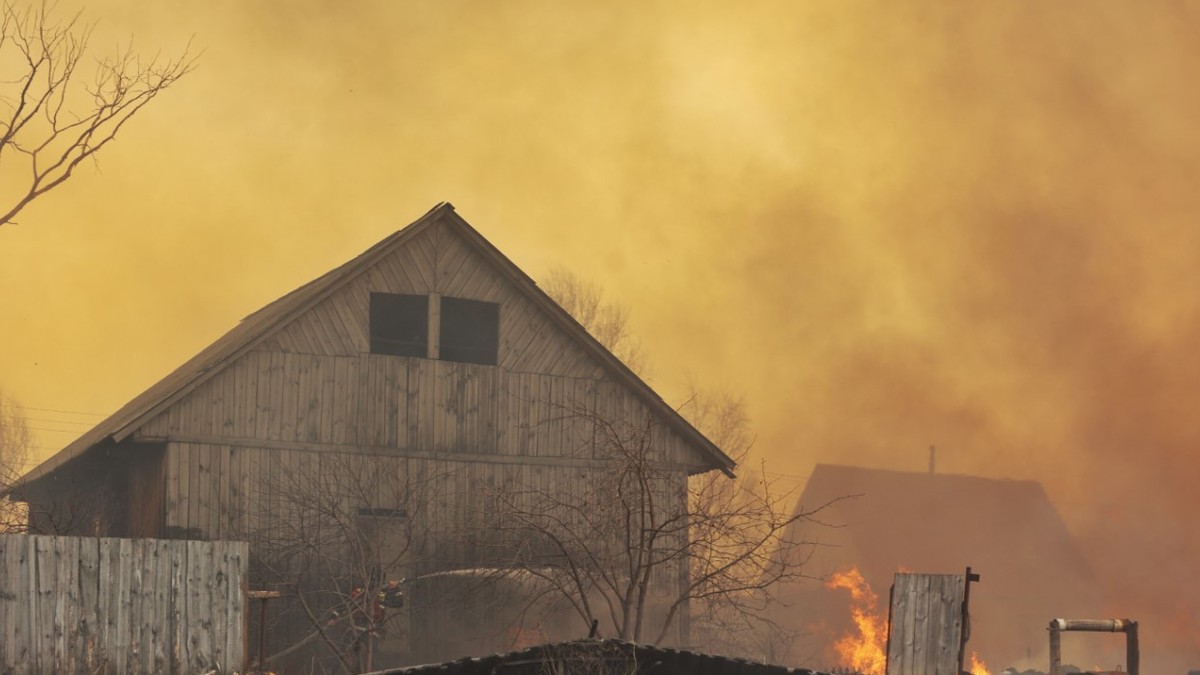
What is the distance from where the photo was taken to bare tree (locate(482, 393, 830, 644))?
19484 millimetres

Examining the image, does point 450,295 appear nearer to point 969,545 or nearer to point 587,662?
point 587,662

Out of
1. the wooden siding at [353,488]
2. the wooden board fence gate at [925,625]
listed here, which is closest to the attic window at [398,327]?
the wooden siding at [353,488]

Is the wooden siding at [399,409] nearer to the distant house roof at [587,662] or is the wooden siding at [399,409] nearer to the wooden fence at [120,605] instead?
the wooden fence at [120,605]

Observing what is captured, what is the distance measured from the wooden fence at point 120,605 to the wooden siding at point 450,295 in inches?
354

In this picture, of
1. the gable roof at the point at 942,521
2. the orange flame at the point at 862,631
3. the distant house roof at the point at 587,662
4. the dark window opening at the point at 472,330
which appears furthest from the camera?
the gable roof at the point at 942,521

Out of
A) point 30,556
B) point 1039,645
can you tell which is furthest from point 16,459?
point 30,556

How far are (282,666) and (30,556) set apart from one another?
312 inches

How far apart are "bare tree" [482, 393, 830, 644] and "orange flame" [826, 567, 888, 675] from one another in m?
18.4

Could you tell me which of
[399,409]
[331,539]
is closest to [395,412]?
[399,409]

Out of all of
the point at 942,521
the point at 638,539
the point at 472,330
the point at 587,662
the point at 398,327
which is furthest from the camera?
the point at 942,521

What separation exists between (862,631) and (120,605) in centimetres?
3842

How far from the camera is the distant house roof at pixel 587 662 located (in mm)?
12650

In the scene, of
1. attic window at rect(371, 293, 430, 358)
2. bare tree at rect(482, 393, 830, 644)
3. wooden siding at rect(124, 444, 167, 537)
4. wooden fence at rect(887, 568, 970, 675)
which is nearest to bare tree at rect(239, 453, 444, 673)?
wooden siding at rect(124, 444, 167, 537)

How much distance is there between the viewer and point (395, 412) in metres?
25.9
